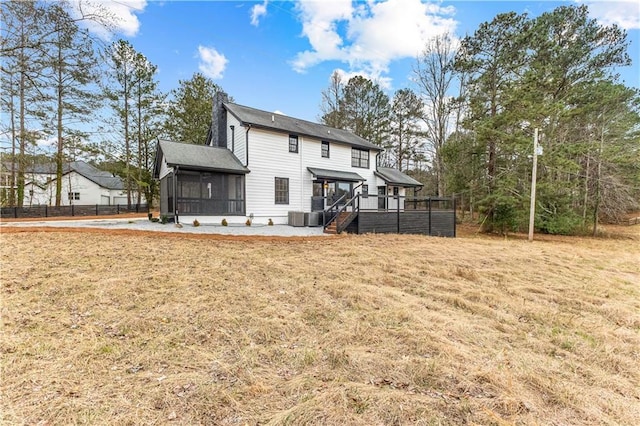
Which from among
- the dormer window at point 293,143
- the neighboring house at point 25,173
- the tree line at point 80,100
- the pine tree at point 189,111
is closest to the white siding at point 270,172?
the dormer window at point 293,143

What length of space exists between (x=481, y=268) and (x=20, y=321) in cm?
802

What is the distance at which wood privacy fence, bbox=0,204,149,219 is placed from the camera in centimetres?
1677

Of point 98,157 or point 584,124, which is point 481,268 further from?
point 98,157

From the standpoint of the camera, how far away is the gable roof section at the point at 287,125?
1394cm

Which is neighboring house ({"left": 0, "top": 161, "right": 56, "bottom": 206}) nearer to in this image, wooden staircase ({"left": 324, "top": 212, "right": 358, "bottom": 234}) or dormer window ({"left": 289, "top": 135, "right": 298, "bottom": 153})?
dormer window ({"left": 289, "top": 135, "right": 298, "bottom": 153})

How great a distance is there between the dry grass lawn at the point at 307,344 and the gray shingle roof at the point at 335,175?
9.59 metres

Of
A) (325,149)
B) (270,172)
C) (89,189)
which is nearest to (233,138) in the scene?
(270,172)

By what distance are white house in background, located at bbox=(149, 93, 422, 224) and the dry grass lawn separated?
6.76m

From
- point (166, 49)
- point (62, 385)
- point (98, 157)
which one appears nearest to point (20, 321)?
point (62, 385)

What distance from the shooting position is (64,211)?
19.1 m

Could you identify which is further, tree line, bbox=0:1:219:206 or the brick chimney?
the brick chimney

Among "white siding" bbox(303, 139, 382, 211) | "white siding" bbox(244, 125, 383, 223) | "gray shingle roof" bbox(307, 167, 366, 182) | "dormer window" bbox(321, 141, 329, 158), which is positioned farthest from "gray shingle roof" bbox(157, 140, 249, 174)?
"dormer window" bbox(321, 141, 329, 158)

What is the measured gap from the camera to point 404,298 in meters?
4.40

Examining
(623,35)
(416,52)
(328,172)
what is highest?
(416,52)
